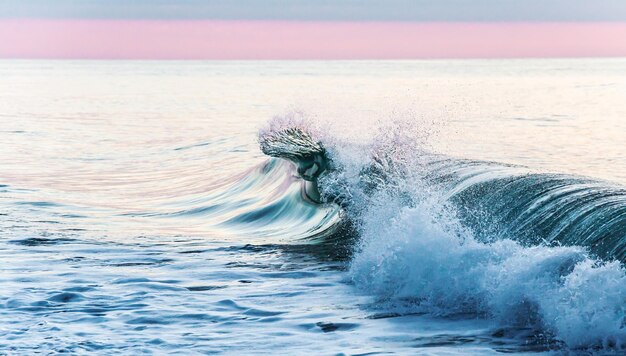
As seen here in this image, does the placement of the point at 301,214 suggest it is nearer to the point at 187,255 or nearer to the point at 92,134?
the point at 187,255

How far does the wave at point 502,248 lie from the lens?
22.5ft

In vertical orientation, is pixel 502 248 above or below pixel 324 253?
above

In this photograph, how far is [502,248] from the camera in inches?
331

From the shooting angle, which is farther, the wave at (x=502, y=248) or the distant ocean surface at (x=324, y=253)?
the distant ocean surface at (x=324, y=253)

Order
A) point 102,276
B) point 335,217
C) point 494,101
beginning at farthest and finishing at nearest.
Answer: point 494,101, point 335,217, point 102,276

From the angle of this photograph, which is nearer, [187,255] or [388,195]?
[187,255]

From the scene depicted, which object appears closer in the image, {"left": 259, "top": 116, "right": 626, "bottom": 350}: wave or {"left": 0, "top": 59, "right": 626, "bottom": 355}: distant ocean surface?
{"left": 259, "top": 116, "right": 626, "bottom": 350}: wave

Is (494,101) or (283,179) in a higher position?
(494,101)

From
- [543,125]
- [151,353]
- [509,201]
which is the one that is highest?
[543,125]

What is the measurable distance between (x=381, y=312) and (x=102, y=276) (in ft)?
10.4

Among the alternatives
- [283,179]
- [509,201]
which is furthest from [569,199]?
[283,179]

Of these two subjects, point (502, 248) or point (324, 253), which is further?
point (324, 253)

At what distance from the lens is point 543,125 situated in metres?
29.6

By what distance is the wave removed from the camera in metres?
6.87
